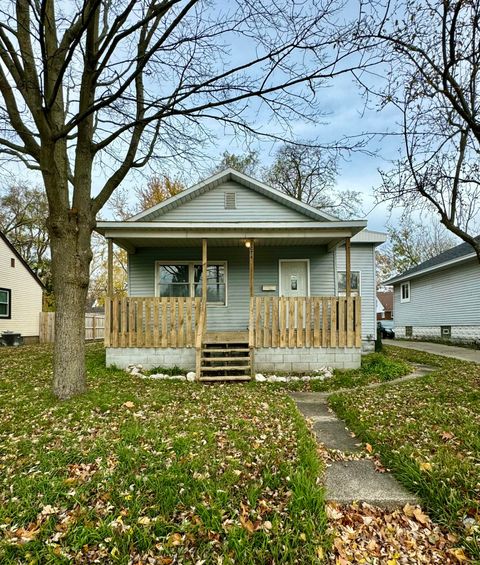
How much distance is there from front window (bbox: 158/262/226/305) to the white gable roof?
1.72m

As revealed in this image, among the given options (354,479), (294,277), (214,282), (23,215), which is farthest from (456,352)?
(23,215)

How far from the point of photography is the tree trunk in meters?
4.85

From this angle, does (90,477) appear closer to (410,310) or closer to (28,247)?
(410,310)

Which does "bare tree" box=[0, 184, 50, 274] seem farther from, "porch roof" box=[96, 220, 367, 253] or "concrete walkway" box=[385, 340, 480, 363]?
"concrete walkway" box=[385, 340, 480, 363]

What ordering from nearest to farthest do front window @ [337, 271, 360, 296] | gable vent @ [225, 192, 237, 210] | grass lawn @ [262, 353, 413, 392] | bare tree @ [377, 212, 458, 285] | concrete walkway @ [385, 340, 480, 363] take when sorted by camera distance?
grass lawn @ [262, 353, 413, 392] → concrete walkway @ [385, 340, 480, 363] → gable vent @ [225, 192, 237, 210] → front window @ [337, 271, 360, 296] → bare tree @ [377, 212, 458, 285]

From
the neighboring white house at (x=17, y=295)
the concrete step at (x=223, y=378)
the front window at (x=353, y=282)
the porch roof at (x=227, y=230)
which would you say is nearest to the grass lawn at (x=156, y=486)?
the concrete step at (x=223, y=378)

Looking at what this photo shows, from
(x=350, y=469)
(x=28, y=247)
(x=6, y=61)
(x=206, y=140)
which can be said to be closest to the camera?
(x=350, y=469)

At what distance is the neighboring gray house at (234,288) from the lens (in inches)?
305

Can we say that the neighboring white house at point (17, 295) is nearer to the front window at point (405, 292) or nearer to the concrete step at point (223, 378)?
the concrete step at point (223, 378)

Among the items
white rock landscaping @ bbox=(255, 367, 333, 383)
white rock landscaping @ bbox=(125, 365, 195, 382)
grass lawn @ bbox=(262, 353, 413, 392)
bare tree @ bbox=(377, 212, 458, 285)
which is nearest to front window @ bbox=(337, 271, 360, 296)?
grass lawn @ bbox=(262, 353, 413, 392)

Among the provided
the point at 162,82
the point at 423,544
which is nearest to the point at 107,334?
the point at 162,82

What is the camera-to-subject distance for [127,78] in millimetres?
4418

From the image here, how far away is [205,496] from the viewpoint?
259 centimetres

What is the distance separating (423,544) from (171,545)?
1702 mm
